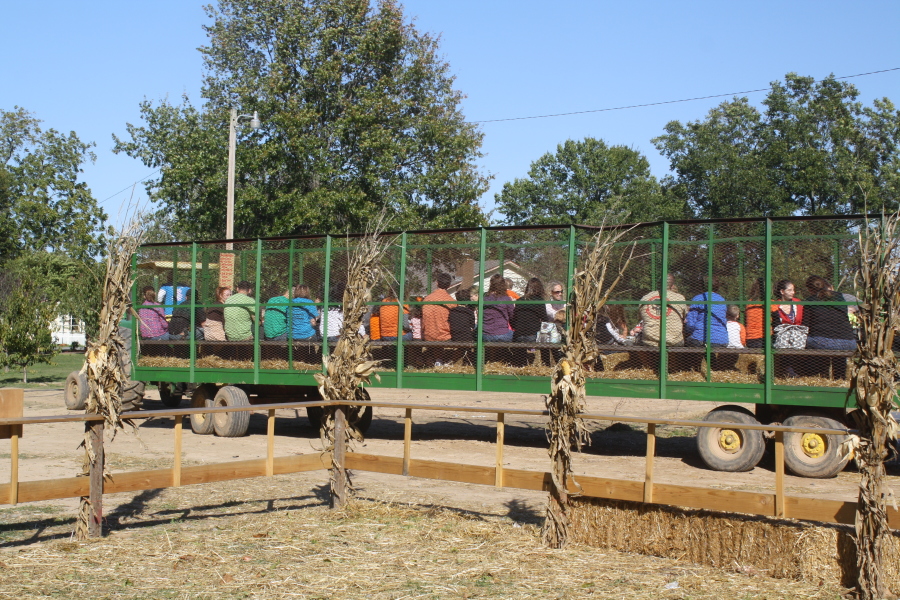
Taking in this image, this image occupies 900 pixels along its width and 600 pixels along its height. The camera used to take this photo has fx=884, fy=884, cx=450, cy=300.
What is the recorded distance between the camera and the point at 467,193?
30.6 metres

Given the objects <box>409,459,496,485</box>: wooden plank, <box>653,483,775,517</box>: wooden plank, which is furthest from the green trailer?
<box>653,483,775,517</box>: wooden plank

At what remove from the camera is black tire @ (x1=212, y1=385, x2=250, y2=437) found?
14.4 m

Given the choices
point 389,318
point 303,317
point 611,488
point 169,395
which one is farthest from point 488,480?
point 169,395

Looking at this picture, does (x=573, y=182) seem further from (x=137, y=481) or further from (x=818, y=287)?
(x=137, y=481)

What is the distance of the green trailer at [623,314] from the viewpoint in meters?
11.2

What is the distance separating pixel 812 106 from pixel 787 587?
47.9m

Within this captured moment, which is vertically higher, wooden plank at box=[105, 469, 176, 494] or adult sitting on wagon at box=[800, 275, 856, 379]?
adult sitting on wagon at box=[800, 275, 856, 379]

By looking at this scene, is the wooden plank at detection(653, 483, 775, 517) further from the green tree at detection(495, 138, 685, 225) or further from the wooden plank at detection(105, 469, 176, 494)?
the green tree at detection(495, 138, 685, 225)

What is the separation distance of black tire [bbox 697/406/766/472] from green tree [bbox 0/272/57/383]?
1988 cm

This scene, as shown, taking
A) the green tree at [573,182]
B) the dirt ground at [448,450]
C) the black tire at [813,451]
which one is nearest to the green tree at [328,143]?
the dirt ground at [448,450]

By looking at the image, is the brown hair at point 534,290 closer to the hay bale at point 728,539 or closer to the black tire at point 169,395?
the hay bale at point 728,539

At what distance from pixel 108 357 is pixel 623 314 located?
6.89 metres

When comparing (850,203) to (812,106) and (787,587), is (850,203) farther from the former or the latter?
(787,587)

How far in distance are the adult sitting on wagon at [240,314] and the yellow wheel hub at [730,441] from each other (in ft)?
24.1
